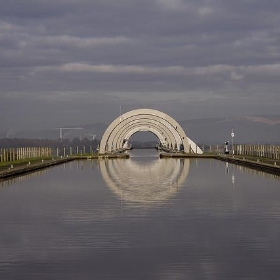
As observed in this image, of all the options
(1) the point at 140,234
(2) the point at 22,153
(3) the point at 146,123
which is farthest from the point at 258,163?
(3) the point at 146,123

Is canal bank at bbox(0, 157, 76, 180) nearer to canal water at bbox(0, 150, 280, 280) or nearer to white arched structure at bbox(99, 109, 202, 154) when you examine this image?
canal water at bbox(0, 150, 280, 280)

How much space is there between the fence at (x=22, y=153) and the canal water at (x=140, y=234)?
86.6 ft

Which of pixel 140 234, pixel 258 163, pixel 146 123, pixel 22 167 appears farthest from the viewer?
pixel 146 123

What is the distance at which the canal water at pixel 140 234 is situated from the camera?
9.02 m

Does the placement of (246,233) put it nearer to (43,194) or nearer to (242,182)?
(43,194)

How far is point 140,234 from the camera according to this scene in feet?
39.5

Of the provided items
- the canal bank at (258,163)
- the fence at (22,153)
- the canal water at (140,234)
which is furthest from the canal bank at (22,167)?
the canal bank at (258,163)

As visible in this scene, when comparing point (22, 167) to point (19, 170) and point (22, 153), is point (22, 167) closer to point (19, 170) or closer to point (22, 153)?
point (19, 170)

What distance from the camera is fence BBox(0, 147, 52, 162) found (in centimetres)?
4734

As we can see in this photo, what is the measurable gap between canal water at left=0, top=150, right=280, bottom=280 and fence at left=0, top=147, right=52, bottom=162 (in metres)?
26.4

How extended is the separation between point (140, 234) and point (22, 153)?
4415 centimetres

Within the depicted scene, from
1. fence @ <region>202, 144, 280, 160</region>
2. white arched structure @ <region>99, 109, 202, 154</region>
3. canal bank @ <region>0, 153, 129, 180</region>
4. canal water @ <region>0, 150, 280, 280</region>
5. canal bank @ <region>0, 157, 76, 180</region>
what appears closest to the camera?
canal water @ <region>0, 150, 280, 280</region>

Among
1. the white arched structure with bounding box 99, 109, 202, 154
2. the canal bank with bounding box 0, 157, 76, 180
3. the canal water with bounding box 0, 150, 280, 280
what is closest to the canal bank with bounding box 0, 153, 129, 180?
the canal bank with bounding box 0, 157, 76, 180

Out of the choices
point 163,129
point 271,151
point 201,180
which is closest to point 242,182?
point 201,180
